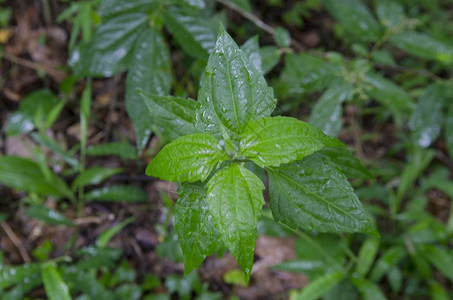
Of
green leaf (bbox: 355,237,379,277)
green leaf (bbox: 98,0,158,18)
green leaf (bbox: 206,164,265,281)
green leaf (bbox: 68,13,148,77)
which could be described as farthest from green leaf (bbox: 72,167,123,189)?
green leaf (bbox: 355,237,379,277)

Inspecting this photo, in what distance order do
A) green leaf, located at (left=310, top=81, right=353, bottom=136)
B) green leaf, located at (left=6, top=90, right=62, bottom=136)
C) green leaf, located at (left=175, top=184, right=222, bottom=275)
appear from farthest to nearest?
1. green leaf, located at (left=6, top=90, right=62, bottom=136)
2. green leaf, located at (left=310, top=81, right=353, bottom=136)
3. green leaf, located at (left=175, top=184, right=222, bottom=275)

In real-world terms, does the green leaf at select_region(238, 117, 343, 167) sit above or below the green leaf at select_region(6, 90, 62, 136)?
above

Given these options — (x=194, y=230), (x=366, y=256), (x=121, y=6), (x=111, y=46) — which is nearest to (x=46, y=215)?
(x=111, y=46)

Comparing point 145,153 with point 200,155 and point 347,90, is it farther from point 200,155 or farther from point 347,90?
point 200,155

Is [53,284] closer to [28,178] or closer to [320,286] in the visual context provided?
[28,178]

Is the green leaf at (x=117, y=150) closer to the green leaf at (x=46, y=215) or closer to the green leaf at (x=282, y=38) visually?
the green leaf at (x=46, y=215)

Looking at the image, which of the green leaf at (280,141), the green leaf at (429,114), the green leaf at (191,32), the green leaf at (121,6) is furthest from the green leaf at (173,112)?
the green leaf at (429,114)

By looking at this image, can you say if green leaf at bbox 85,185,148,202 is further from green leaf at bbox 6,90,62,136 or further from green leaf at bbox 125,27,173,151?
green leaf at bbox 125,27,173,151
